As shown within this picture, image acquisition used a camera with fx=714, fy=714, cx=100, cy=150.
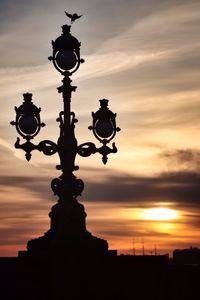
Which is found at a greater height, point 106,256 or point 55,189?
point 55,189

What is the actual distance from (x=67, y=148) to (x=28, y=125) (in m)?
1.02

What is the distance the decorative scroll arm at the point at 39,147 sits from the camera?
1592cm

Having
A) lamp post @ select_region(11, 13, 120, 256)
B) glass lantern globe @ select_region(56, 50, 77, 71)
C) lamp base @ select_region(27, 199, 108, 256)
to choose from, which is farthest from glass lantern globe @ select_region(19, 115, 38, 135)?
lamp base @ select_region(27, 199, 108, 256)

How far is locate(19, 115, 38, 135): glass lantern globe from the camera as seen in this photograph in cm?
1600

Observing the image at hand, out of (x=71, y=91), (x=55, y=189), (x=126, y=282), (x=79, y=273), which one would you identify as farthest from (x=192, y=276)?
(x=71, y=91)

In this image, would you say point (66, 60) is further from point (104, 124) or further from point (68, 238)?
point (68, 238)

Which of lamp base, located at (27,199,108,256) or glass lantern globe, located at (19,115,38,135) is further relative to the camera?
glass lantern globe, located at (19,115,38,135)

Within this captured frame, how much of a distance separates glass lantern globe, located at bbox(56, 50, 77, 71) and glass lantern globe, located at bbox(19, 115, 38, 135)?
141 cm

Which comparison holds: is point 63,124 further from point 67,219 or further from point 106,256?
point 106,256

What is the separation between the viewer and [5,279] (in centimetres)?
1435

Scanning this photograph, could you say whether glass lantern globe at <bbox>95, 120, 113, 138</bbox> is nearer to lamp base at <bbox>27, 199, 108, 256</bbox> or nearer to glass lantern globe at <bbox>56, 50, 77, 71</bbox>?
glass lantern globe at <bbox>56, 50, 77, 71</bbox>

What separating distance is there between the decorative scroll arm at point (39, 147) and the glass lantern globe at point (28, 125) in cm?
23

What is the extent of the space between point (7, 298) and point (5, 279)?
1.28 ft

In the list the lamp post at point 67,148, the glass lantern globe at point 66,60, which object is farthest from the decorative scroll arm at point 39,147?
the glass lantern globe at point 66,60
